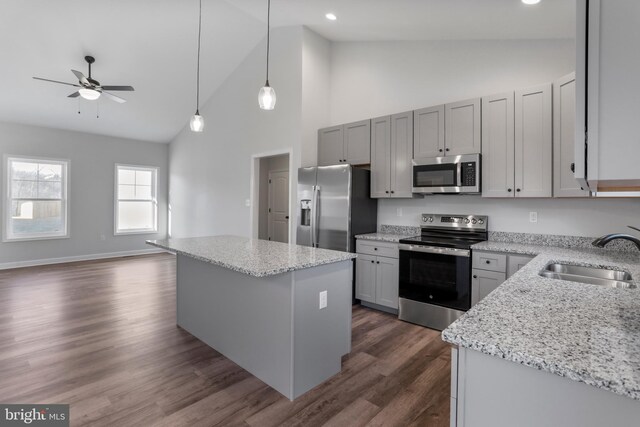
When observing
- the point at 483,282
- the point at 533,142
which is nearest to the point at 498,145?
the point at 533,142

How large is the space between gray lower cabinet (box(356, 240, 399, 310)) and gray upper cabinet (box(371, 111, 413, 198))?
678 mm

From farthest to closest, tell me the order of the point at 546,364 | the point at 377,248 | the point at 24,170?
the point at 24,170 → the point at 377,248 → the point at 546,364

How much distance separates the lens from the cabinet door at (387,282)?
366cm

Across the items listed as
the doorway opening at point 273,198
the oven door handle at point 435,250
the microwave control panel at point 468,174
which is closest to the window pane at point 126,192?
the doorway opening at point 273,198

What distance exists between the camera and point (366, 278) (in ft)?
12.9

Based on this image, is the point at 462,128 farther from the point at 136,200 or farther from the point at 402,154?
the point at 136,200

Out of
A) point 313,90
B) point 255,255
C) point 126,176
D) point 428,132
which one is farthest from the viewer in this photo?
point 126,176

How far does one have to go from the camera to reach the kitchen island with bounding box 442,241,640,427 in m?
0.77

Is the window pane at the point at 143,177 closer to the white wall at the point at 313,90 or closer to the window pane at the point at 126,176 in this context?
the window pane at the point at 126,176

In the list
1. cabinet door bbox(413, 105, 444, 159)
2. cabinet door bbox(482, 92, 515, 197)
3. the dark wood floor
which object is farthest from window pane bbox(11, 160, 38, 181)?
cabinet door bbox(482, 92, 515, 197)

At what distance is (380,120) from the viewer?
4.07 meters

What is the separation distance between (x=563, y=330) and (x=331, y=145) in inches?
153

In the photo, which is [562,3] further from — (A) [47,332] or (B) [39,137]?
(B) [39,137]

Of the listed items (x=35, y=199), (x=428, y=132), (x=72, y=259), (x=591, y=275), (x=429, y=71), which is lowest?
(x=72, y=259)
